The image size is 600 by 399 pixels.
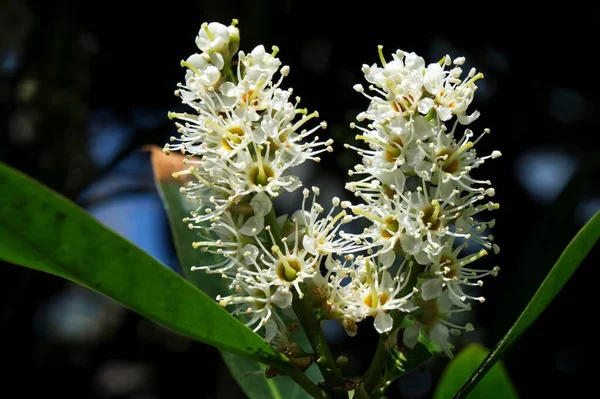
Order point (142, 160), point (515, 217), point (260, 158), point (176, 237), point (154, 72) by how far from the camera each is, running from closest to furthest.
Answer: point (260, 158), point (176, 237), point (515, 217), point (154, 72), point (142, 160)

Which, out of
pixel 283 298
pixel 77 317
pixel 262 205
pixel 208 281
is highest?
pixel 262 205

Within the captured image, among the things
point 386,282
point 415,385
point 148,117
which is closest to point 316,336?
point 386,282

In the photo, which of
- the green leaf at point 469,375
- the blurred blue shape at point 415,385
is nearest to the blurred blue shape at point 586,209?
the blurred blue shape at point 415,385

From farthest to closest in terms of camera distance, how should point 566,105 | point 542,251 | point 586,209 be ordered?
point 566,105 < point 586,209 < point 542,251

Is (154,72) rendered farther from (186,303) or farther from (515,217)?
(186,303)

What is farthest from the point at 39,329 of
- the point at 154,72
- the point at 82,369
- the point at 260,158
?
the point at 260,158

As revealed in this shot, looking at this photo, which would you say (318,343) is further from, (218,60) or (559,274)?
(218,60)

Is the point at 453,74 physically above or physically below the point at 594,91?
above
